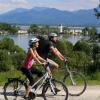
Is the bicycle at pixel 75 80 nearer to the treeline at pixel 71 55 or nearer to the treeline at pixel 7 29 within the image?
the treeline at pixel 71 55

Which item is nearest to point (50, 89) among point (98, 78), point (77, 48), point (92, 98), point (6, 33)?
point (92, 98)

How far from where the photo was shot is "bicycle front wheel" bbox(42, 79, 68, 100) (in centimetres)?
973

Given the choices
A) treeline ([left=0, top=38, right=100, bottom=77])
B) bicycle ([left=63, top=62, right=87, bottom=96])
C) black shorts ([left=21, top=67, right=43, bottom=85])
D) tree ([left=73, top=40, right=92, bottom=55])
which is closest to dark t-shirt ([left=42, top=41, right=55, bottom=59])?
black shorts ([left=21, top=67, right=43, bottom=85])

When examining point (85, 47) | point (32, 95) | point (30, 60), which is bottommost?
point (85, 47)

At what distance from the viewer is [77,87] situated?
446 inches

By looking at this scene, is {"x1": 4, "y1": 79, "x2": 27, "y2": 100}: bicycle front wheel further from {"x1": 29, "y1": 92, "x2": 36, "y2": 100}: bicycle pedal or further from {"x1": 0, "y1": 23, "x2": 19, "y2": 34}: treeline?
{"x1": 0, "y1": 23, "x2": 19, "y2": 34}: treeline

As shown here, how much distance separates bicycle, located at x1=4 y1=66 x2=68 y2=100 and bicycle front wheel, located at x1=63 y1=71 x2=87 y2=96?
100 centimetres

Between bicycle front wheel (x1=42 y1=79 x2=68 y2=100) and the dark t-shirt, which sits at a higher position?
the dark t-shirt

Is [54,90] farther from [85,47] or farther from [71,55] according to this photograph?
[85,47]

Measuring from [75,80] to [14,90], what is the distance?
202 centimetres

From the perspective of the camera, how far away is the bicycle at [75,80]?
437 inches

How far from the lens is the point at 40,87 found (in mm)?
9922

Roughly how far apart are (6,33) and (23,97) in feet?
275

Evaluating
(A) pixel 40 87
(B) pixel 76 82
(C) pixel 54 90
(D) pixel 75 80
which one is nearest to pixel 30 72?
(A) pixel 40 87
